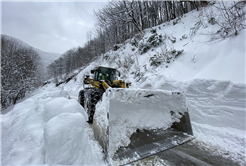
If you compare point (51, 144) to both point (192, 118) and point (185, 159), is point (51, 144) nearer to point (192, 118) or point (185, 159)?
point (185, 159)

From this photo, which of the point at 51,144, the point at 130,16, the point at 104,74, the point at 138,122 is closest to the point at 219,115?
the point at 138,122

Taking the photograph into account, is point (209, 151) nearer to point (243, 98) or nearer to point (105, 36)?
point (243, 98)

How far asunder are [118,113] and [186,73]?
9.50ft

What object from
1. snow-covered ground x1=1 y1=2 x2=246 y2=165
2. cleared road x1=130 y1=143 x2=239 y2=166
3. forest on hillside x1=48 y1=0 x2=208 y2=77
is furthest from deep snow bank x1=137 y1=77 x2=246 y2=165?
forest on hillside x1=48 y1=0 x2=208 y2=77

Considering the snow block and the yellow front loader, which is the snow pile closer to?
the snow block

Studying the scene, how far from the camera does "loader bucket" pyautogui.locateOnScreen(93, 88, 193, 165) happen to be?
70.9 inches

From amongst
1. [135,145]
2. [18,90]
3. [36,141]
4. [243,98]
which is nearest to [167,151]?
[135,145]

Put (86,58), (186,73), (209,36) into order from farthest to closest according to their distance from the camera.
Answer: (86,58) → (209,36) → (186,73)

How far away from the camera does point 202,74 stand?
3.25 meters

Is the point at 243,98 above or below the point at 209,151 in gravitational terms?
above

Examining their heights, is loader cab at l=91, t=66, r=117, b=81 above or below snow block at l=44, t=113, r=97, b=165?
above

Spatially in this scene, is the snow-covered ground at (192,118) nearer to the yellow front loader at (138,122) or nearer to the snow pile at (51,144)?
the snow pile at (51,144)

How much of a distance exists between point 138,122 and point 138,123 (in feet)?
0.07

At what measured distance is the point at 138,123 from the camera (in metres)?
2.34
